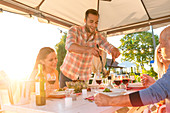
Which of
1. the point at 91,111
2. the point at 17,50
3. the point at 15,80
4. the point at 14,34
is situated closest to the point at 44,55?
the point at 15,80

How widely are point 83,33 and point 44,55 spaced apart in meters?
0.80

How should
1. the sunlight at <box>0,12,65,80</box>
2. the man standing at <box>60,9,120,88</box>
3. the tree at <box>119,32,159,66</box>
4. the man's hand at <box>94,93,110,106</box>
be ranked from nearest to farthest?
the man's hand at <box>94,93,110,106</box>
the man standing at <box>60,9,120,88</box>
the sunlight at <box>0,12,65,80</box>
the tree at <box>119,32,159,66</box>

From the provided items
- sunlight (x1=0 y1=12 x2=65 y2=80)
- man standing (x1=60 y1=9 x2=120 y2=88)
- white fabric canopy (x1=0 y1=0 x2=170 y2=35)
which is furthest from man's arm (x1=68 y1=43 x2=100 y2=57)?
sunlight (x1=0 y1=12 x2=65 y2=80)

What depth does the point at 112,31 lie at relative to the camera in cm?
410

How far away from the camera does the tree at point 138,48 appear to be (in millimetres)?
18422

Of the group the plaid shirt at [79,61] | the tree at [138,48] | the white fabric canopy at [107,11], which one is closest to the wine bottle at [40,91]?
the plaid shirt at [79,61]

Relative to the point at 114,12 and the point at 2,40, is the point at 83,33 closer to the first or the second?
the point at 114,12

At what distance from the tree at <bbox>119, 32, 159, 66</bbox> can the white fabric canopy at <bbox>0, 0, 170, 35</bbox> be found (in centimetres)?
1490

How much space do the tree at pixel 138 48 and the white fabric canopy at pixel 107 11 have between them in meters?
14.9

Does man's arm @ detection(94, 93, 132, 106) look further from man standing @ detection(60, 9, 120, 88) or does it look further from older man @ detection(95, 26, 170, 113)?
man standing @ detection(60, 9, 120, 88)

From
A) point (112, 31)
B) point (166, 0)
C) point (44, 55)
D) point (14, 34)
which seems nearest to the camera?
point (44, 55)

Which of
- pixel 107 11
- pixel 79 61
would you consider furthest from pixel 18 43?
pixel 79 61

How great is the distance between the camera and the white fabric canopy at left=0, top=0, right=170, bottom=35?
2689 mm

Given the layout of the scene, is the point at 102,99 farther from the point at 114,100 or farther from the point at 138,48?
the point at 138,48
